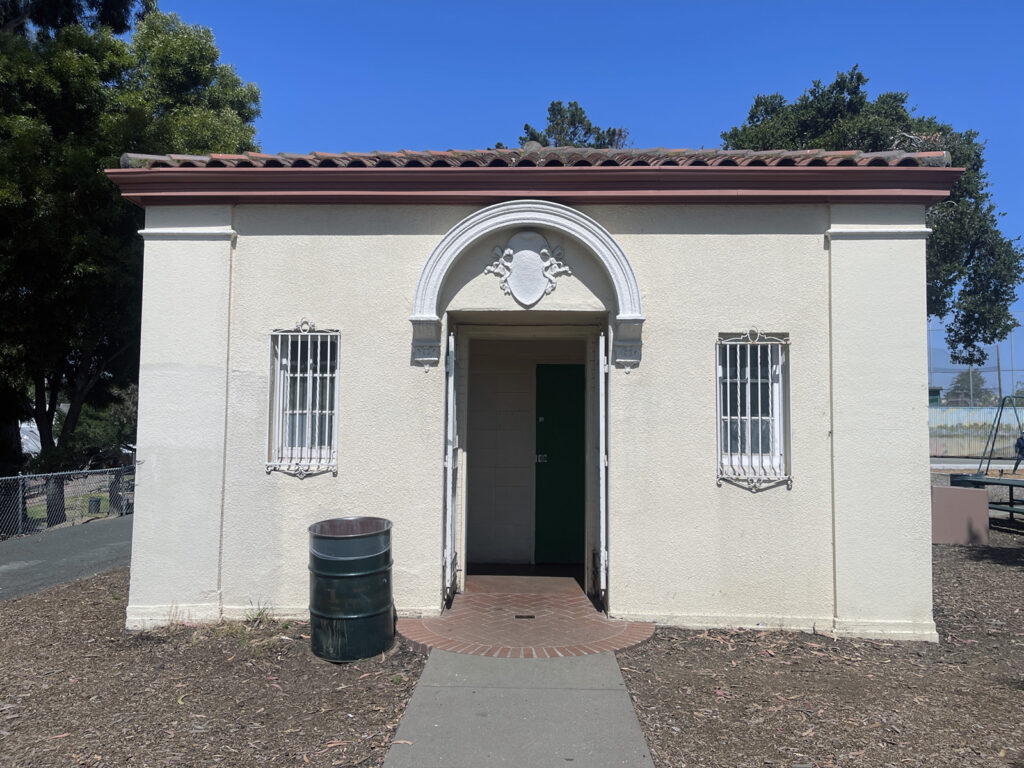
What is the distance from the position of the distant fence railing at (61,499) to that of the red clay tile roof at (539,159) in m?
5.39

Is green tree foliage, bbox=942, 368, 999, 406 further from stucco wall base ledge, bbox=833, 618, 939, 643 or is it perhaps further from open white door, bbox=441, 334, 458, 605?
open white door, bbox=441, 334, 458, 605

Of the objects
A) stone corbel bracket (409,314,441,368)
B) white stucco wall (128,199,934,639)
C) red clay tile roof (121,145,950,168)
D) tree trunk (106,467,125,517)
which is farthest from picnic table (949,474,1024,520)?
tree trunk (106,467,125,517)

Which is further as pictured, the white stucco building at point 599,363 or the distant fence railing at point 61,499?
the distant fence railing at point 61,499

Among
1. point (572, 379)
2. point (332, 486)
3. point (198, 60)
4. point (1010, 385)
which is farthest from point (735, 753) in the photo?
point (1010, 385)

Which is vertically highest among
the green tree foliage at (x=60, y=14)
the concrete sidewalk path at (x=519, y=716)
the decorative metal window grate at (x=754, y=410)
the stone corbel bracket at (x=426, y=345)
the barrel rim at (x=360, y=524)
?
the green tree foliage at (x=60, y=14)

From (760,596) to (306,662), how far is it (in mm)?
3626

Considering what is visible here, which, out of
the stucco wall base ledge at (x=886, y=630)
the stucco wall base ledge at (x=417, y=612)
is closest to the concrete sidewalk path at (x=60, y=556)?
the stucco wall base ledge at (x=417, y=612)

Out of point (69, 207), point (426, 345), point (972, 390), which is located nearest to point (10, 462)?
point (69, 207)

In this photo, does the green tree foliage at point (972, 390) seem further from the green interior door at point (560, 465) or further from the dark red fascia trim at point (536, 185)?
the dark red fascia trim at point (536, 185)

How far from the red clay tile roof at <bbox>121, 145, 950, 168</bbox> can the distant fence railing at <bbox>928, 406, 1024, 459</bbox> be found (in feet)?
90.5

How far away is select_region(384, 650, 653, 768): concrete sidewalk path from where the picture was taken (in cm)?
369

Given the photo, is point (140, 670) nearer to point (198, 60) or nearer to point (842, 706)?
point (842, 706)

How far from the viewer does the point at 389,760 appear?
365 centimetres

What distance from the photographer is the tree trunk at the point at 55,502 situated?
35.9ft
